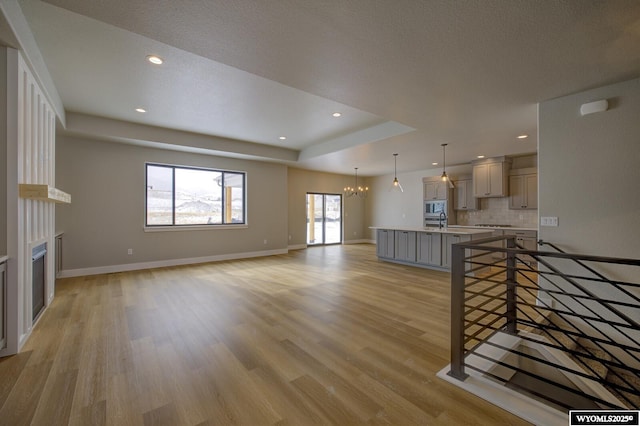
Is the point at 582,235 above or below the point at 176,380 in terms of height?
above

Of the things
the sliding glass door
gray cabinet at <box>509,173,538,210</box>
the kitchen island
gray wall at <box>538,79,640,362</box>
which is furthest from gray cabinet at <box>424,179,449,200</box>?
gray wall at <box>538,79,640,362</box>

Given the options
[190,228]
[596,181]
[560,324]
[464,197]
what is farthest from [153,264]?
[464,197]

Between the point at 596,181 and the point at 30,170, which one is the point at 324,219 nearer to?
the point at 596,181

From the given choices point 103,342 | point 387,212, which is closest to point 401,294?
point 103,342

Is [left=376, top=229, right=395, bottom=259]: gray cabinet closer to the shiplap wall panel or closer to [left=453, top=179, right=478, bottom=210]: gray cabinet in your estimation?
[left=453, top=179, right=478, bottom=210]: gray cabinet

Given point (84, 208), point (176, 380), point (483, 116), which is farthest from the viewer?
point (84, 208)

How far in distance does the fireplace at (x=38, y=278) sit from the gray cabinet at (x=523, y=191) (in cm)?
878

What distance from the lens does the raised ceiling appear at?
1.93 m

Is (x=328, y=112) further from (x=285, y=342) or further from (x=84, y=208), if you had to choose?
(x=84, y=208)

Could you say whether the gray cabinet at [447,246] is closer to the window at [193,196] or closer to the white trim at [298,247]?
the white trim at [298,247]

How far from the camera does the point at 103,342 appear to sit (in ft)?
8.77

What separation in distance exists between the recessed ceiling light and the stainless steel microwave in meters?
7.56

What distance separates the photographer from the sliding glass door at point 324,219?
988cm

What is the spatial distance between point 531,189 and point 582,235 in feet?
12.9
